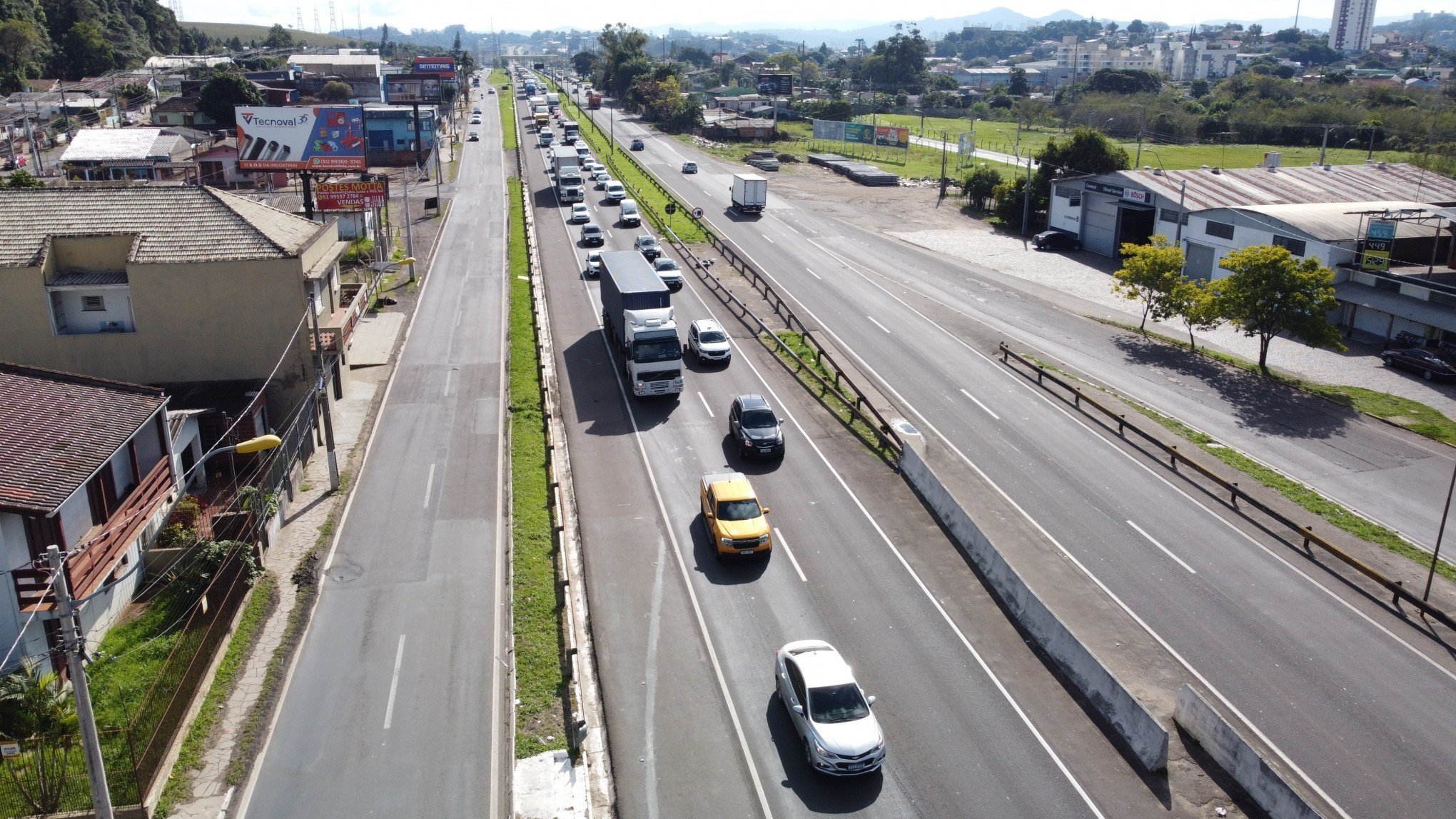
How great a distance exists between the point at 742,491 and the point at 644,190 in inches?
2803

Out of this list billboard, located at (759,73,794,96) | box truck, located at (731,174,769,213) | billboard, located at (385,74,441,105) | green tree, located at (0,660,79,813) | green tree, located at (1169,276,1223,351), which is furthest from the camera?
billboard, located at (759,73,794,96)

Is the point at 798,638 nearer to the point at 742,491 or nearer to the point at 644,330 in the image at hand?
the point at 742,491

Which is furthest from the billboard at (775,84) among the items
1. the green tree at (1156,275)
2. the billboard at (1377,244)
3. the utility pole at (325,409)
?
the utility pole at (325,409)

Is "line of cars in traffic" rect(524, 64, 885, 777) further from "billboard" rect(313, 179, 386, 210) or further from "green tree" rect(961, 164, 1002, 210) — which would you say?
"green tree" rect(961, 164, 1002, 210)

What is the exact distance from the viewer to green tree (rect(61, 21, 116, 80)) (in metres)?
150

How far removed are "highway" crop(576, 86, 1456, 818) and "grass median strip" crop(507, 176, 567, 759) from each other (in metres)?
14.6

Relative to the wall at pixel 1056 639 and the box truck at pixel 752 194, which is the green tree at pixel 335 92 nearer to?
the box truck at pixel 752 194

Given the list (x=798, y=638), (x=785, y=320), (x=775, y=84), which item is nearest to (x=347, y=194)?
(x=785, y=320)

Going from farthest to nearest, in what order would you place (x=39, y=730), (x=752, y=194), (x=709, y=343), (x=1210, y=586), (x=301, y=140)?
(x=752, y=194)
(x=301, y=140)
(x=709, y=343)
(x=1210, y=586)
(x=39, y=730)

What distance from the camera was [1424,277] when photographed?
176 ft

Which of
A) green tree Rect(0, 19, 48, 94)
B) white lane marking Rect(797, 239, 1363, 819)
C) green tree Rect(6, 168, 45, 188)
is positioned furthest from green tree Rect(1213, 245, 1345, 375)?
green tree Rect(0, 19, 48, 94)

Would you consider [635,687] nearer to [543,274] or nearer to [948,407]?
[948,407]

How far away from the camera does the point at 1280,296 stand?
43.7m

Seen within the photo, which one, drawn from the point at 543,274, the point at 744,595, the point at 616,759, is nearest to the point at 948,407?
the point at 744,595
